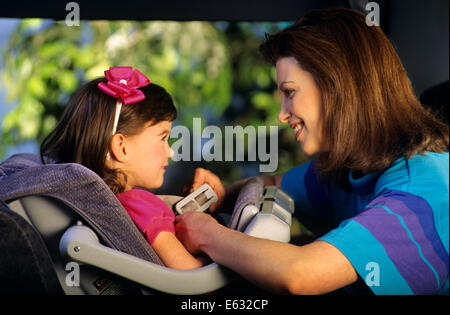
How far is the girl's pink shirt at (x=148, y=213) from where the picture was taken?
96 cm

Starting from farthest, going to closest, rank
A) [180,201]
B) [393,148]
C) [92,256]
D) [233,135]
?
[233,135] < [180,201] < [393,148] < [92,256]

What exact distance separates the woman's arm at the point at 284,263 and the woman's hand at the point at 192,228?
5 cm

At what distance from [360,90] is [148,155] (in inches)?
18.1

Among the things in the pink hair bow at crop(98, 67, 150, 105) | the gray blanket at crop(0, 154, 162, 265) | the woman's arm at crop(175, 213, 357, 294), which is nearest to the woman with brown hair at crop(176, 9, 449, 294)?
the woman's arm at crop(175, 213, 357, 294)

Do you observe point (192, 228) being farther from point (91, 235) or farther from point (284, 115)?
point (284, 115)

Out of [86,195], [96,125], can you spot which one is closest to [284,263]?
[86,195]

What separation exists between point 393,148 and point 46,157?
0.75 meters

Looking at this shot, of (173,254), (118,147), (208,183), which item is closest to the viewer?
(173,254)

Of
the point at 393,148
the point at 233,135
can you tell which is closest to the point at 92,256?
the point at 393,148

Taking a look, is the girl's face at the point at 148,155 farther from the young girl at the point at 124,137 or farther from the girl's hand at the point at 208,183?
the girl's hand at the point at 208,183

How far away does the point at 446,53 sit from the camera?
58.2 inches

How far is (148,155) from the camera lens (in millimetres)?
1071

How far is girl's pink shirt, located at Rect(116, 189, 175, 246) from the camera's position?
963 millimetres
